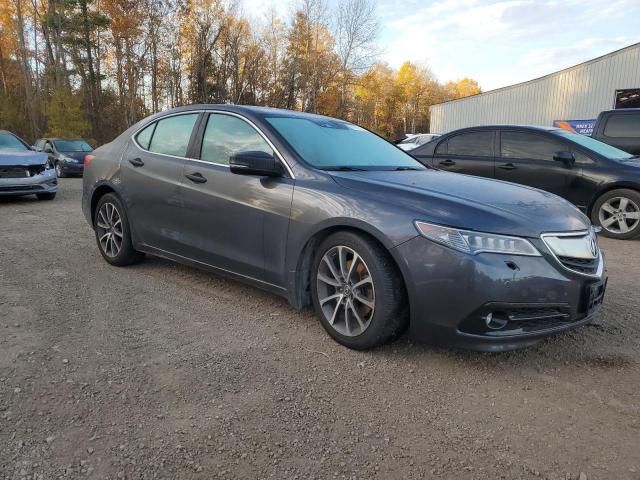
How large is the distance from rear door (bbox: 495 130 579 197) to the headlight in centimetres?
510

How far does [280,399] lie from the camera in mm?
2494

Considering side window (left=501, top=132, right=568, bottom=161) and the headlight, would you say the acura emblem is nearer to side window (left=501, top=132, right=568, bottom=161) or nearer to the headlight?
the headlight

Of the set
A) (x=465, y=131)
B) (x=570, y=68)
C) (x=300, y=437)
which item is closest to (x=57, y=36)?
(x=570, y=68)

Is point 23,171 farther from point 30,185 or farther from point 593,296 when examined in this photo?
point 593,296

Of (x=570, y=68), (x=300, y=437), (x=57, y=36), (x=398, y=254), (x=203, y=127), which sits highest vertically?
(x=57, y=36)

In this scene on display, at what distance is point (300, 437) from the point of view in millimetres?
2184

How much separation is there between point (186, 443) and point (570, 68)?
27.3 meters

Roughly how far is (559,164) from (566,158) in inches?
6.2

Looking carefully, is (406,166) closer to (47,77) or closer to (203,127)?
(203,127)

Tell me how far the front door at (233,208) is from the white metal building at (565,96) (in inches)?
917

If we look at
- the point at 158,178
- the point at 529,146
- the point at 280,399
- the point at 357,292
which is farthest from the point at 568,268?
the point at 529,146

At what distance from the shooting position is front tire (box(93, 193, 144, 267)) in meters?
4.67

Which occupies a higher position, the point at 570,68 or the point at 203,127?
the point at 570,68

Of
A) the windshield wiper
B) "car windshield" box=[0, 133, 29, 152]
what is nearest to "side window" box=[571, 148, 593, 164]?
the windshield wiper
